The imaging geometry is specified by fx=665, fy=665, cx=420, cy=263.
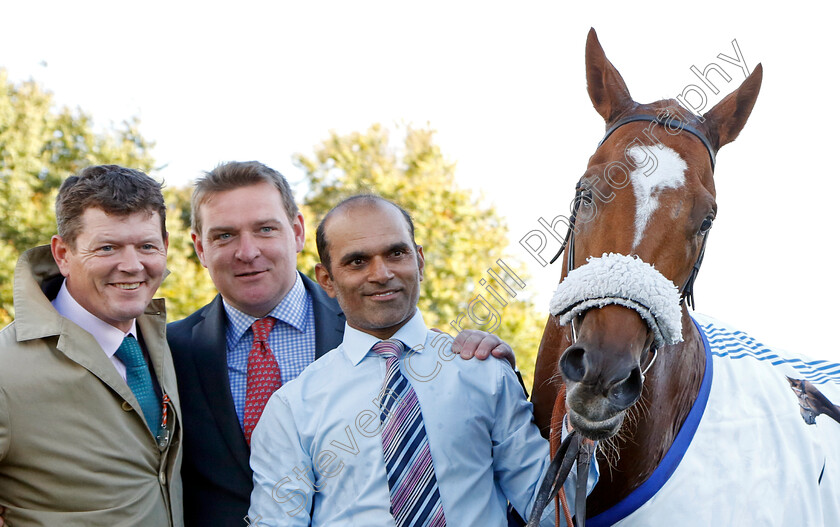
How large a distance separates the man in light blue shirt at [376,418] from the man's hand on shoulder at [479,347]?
0.04 metres

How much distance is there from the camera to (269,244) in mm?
2973

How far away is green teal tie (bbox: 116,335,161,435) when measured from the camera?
2.50 m

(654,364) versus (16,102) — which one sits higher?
(16,102)

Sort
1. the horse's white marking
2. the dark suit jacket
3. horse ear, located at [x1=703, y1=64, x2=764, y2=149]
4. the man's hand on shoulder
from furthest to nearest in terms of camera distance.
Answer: the dark suit jacket
horse ear, located at [x1=703, y1=64, x2=764, y2=149]
the man's hand on shoulder
the horse's white marking

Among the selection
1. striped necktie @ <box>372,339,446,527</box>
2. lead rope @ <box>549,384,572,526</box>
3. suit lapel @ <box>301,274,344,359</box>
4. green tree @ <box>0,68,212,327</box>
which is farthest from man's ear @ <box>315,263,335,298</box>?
green tree @ <box>0,68,212,327</box>

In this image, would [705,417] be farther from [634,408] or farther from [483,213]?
[483,213]

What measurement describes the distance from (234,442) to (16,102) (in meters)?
13.1

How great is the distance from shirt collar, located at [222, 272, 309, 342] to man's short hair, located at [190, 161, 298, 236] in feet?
1.31

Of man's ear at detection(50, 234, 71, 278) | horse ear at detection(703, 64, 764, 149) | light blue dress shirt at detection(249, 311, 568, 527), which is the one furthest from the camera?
man's ear at detection(50, 234, 71, 278)

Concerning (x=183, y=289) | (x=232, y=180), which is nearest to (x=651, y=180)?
(x=232, y=180)

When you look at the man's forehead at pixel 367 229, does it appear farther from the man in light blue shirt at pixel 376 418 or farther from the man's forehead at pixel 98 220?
the man's forehead at pixel 98 220

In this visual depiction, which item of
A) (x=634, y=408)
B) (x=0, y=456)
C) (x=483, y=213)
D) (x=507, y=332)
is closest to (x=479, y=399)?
(x=634, y=408)

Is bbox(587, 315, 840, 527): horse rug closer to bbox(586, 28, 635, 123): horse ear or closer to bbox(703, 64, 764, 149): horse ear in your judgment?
bbox(703, 64, 764, 149): horse ear

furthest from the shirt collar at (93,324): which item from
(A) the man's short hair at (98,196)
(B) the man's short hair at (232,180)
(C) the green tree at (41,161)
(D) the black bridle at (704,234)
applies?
(C) the green tree at (41,161)
